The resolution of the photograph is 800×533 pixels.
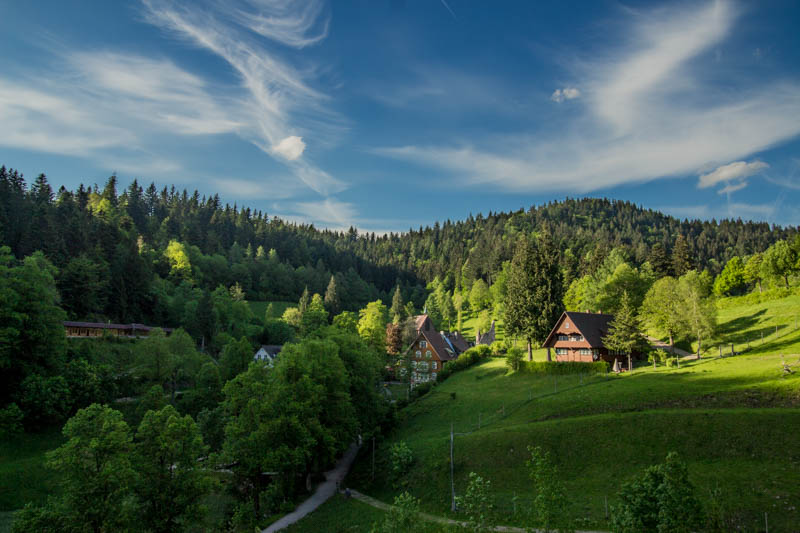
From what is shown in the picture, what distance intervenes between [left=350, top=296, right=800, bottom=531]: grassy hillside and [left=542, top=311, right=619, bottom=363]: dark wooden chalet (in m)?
7.88

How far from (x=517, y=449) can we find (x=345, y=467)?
19043 millimetres

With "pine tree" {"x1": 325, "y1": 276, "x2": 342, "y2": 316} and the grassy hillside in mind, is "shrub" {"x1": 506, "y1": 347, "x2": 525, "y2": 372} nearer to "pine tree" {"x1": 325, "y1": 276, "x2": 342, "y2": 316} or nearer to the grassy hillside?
the grassy hillside

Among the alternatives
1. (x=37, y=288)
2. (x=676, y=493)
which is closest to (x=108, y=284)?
(x=37, y=288)

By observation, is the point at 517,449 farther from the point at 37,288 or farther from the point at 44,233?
the point at 44,233

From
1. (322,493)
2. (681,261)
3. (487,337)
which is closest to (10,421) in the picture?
(322,493)

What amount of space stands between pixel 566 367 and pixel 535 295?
13091mm

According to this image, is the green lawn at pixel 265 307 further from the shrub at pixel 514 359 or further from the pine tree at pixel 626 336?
the pine tree at pixel 626 336

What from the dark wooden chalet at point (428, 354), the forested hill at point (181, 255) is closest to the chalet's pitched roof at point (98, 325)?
the forested hill at point (181, 255)

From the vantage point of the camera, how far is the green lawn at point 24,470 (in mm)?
34969

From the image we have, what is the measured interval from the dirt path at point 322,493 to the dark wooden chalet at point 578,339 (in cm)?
2830

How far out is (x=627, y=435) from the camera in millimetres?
29828

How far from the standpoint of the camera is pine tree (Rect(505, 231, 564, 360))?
194ft

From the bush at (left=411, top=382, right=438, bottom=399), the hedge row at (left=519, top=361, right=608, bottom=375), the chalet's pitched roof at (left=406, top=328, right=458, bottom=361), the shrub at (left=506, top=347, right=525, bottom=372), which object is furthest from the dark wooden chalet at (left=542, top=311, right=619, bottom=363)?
the chalet's pitched roof at (left=406, top=328, right=458, bottom=361)

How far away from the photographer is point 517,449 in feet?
105
